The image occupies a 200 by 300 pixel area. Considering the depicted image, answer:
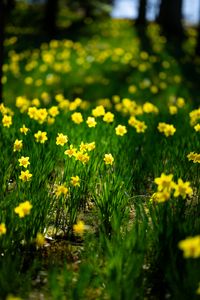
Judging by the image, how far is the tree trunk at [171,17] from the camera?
1483 centimetres

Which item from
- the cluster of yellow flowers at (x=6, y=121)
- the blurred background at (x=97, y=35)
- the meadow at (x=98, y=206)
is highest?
the blurred background at (x=97, y=35)

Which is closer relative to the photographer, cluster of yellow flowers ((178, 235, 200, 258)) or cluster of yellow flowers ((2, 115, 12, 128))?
cluster of yellow flowers ((178, 235, 200, 258))

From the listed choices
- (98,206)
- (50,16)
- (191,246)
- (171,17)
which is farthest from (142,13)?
(191,246)

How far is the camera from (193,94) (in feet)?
29.9

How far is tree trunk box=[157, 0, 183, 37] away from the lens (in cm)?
1483

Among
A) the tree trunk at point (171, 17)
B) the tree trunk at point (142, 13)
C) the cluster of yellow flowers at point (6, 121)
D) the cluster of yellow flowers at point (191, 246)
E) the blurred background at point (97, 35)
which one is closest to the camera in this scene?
the cluster of yellow flowers at point (191, 246)

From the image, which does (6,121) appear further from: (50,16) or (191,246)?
(50,16)

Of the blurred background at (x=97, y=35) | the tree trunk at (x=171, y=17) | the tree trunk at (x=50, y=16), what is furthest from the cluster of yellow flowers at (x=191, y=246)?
the tree trunk at (x=171, y=17)

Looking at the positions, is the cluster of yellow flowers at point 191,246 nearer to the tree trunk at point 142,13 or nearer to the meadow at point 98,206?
the meadow at point 98,206

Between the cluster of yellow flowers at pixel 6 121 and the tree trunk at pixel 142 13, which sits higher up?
the tree trunk at pixel 142 13

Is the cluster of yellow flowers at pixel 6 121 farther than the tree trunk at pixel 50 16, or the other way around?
the tree trunk at pixel 50 16

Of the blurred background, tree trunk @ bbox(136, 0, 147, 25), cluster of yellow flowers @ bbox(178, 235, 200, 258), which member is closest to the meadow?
cluster of yellow flowers @ bbox(178, 235, 200, 258)

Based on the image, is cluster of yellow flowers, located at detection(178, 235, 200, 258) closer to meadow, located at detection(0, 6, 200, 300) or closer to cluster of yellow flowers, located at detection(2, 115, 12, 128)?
meadow, located at detection(0, 6, 200, 300)

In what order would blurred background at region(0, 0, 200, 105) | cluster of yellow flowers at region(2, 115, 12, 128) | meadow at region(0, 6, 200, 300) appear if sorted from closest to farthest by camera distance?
1. meadow at region(0, 6, 200, 300)
2. cluster of yellow flowers at region(2, 115, 12, 128)
3. blurred background at region(0, 0, 200, 105)
